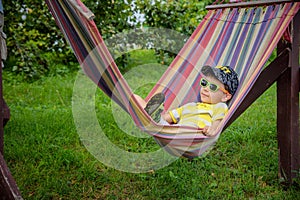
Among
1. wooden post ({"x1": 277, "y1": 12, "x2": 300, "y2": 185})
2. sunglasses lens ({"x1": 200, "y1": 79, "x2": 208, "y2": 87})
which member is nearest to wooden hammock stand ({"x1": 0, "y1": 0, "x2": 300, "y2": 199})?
wooden post ({"x1": 277, "y1": 12, "x2": 300, "y2": 185})

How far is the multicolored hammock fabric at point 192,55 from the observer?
1916mm

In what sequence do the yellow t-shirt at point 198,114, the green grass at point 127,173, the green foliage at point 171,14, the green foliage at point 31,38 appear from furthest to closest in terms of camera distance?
the green foliage at point 171,14
the green foliage at point 31,38
the green grass at point 127,173
the yellow t-shirt at point 198,114

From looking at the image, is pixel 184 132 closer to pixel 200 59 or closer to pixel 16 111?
pixel 200 59

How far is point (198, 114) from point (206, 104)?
84 mm

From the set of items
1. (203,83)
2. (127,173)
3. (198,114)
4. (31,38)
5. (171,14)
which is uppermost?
(203,83)

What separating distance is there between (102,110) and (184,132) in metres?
1.72

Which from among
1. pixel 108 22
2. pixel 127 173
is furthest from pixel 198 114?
pixel 108 22

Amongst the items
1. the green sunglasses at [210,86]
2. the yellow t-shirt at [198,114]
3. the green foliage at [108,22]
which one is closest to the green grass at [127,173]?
the yellow t-shirt at [198,114]

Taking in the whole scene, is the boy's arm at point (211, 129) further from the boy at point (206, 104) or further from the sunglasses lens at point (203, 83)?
the sunglasses lens at point (203, 83)

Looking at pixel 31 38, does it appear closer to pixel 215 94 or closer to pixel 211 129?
pixel 215 94

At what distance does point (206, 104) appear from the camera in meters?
2.44

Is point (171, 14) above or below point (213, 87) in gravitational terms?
below

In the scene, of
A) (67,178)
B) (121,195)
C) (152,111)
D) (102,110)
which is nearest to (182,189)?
(121,195)

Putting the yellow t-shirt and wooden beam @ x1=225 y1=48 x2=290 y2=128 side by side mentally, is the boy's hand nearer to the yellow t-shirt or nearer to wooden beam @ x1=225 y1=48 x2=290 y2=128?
the yellow t-shirt
